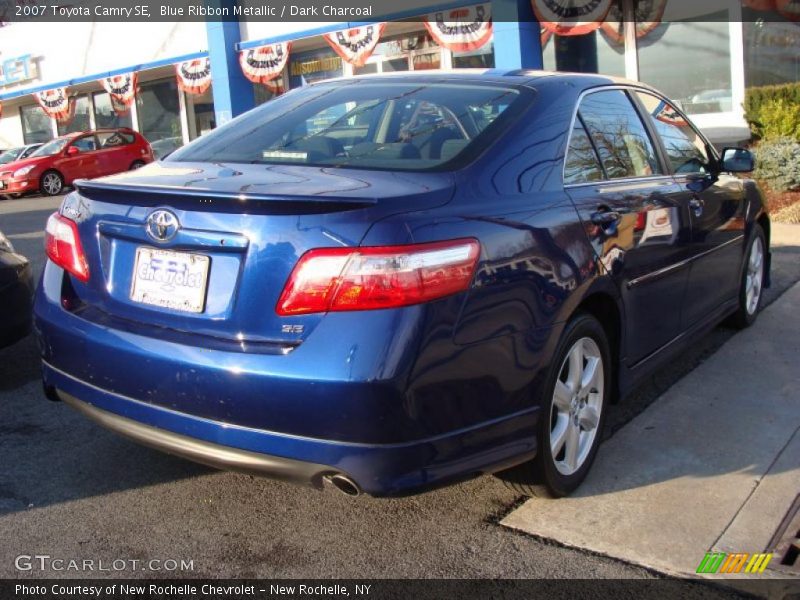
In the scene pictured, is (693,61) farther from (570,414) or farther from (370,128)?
(570,414)

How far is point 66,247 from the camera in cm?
318

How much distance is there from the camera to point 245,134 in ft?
11.9

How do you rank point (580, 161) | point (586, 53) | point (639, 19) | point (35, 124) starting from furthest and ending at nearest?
point (35, 124) < point (586, 53) < point (639, 19) < point (580, 161)

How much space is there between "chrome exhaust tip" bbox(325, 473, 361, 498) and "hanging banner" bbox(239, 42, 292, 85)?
17.0 metres

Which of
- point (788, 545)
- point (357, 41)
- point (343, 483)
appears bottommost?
point (788, 545)

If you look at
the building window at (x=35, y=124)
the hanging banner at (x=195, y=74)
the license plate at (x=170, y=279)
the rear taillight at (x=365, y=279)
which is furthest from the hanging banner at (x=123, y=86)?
the rear taillight at (x=365, y=279)

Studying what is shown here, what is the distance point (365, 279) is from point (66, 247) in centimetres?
134

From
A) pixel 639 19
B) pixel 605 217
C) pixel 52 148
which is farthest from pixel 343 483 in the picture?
pixel 52 148

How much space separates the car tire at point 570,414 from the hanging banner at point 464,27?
39.9ft

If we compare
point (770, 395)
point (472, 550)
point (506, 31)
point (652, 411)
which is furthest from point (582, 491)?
point (506, 31)

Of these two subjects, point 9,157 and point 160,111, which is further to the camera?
point 160,111

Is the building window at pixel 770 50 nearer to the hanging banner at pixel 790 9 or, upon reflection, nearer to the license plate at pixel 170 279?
the hanging banner at pixel 790 9

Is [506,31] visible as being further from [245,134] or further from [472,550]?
[472,550]

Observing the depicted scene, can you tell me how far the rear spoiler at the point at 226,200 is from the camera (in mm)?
2580
